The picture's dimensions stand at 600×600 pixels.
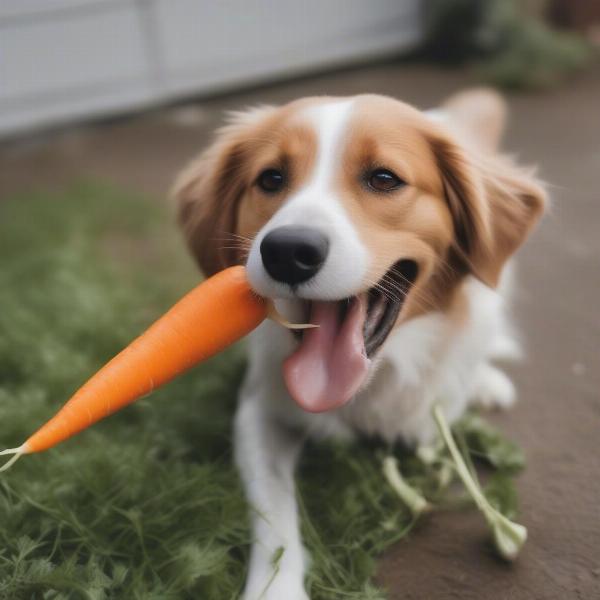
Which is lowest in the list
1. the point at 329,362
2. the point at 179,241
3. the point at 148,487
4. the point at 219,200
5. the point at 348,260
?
the point at 179,241

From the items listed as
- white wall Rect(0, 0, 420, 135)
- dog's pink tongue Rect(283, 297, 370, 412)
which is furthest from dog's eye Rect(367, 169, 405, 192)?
white wall Rect(0, 0, 420, 135)

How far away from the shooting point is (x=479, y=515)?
2.13 metres

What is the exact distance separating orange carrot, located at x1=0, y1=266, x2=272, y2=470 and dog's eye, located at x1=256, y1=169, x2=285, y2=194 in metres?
0.27

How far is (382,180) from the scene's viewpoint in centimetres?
193

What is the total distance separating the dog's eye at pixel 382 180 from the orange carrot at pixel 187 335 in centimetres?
44

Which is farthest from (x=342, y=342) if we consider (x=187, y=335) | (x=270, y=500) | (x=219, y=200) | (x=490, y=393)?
(x=490, y=393)

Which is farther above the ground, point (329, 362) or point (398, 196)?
point (398, 196)

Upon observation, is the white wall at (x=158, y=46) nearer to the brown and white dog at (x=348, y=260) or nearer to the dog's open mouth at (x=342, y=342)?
the brown and white dog at (x=348, y=260)

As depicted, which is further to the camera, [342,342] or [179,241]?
[179,241]

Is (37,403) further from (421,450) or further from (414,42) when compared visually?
(414,42)

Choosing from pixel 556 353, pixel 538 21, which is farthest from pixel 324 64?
pixel 556 353

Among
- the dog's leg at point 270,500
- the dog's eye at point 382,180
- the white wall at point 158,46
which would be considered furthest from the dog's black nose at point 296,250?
the white wall at point 158,46

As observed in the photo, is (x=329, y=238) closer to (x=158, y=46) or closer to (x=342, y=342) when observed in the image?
(x=342, y=342)

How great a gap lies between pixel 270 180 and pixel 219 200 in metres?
0.32
